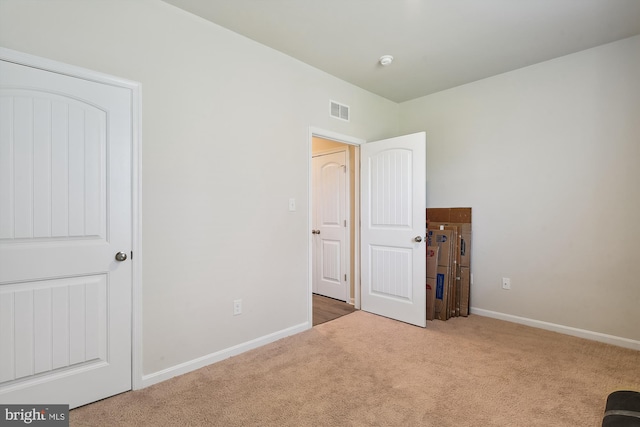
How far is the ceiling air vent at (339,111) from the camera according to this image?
3393 millimetres

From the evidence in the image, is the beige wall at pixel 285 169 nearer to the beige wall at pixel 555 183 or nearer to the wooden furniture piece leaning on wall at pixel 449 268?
the beige wall at pixel 555 183

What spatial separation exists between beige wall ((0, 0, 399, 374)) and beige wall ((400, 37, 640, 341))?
197cm

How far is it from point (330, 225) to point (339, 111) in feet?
5.24

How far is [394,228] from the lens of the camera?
3426mm

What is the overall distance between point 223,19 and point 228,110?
67cm

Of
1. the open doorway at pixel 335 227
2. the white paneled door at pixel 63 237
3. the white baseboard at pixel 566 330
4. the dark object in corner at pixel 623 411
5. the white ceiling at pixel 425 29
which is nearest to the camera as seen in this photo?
the dark object in corner at pixel 623 411

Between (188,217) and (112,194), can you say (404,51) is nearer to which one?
(188,217)

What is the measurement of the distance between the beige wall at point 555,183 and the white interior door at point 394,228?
2.70 feet

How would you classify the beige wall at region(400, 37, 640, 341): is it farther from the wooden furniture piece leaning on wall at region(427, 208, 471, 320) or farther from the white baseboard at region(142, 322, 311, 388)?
the white baseboard at region(142, 322, 311, 388)

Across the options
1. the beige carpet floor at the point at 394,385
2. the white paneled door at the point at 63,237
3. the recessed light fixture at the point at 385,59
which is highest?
the recessed light fixture at the point at 385,59

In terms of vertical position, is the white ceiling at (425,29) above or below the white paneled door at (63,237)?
above

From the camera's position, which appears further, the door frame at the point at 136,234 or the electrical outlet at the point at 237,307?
the electrical outlet at the point at 237,307

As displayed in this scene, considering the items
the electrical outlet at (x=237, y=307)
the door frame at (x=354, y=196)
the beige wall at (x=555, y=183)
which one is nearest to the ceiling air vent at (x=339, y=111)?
the door frame at (x=354, y=196)

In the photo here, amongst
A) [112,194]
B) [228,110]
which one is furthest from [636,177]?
[112,194]
